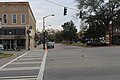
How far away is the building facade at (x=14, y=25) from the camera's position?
71250mm

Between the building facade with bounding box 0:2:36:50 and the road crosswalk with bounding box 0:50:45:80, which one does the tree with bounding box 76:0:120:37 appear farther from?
the road crosswalk with bounding box 0:50:45:80

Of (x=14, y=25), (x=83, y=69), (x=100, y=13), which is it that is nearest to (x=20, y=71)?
(x=83, y=69)

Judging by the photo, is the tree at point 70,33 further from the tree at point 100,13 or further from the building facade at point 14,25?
the building facade at point 14,25

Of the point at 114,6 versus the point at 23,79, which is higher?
the point at 114,6

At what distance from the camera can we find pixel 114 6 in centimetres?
8444

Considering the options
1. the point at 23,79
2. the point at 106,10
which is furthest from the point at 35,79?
the point at 106,10

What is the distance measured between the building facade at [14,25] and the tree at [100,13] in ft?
61.6

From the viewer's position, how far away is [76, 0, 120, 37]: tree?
84062 millimetres

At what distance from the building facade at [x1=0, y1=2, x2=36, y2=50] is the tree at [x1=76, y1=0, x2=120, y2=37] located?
18.8 metres

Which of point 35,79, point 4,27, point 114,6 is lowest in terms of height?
point 35,79

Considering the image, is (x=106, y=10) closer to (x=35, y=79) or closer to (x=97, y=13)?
(x=97, y=13)

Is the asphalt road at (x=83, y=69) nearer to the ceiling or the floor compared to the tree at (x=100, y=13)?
nearer to the floor

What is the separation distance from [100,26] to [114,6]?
651 cm

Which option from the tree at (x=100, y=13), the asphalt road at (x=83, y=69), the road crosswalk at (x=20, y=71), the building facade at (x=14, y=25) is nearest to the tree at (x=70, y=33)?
the tree at (x=100, y=13)
